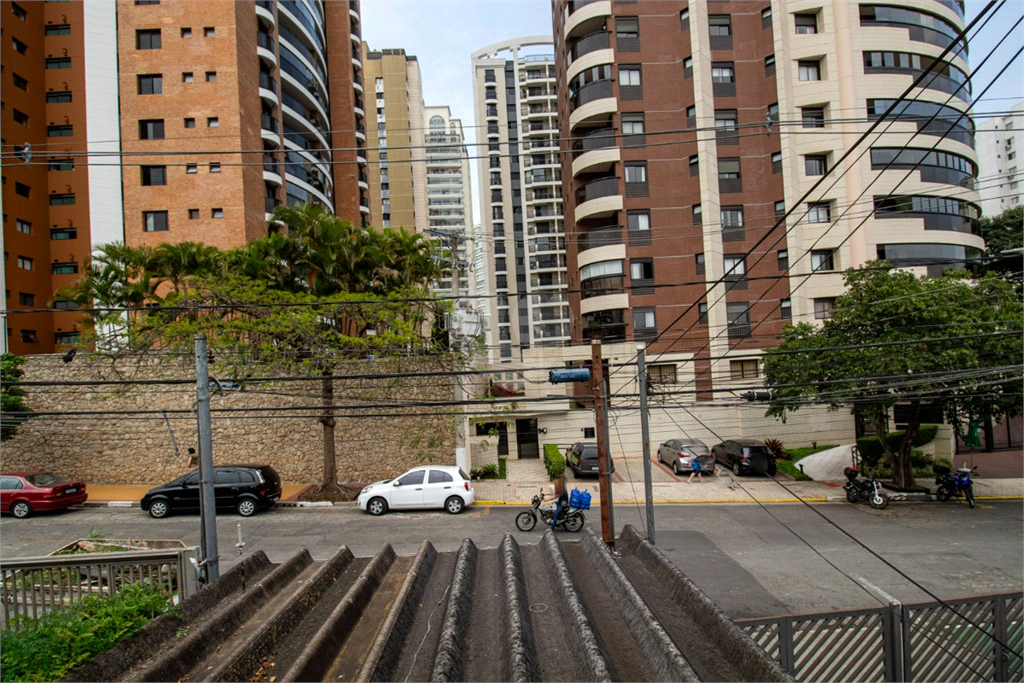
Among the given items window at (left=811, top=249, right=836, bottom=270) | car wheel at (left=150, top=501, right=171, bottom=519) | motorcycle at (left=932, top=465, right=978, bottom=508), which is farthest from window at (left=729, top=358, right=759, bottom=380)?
car wheel at (left=150, top=501, right=171, bottom=519)

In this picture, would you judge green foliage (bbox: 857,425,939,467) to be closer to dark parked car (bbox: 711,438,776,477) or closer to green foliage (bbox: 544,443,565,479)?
dark parked car (bbox: 711,438,776,477)

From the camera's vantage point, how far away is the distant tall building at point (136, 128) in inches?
1034

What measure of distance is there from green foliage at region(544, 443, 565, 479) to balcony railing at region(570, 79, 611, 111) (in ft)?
57.7

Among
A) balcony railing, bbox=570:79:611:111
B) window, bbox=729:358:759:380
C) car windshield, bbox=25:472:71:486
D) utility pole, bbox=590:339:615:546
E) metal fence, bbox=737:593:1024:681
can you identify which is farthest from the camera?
balcony railing, bbox=570:79:611:111

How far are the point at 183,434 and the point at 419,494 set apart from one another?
34.1 ft

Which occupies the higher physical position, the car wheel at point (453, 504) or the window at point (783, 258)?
the window at point (783, 258)

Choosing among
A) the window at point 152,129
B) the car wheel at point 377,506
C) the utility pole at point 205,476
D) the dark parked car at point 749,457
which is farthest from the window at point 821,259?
the window at point 152,129

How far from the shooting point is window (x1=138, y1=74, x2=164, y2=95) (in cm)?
2659

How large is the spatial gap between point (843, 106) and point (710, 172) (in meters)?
6.22

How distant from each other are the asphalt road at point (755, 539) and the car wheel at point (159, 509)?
0.95 ft

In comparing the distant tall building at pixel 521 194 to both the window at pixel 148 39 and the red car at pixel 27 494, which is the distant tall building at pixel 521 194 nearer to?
the window at pixel 148 39

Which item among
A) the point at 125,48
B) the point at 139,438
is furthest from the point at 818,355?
the point at 125,48

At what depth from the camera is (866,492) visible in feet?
60.4

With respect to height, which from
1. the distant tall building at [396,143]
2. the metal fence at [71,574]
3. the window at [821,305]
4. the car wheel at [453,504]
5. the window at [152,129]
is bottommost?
the car wheel at [453,504]
